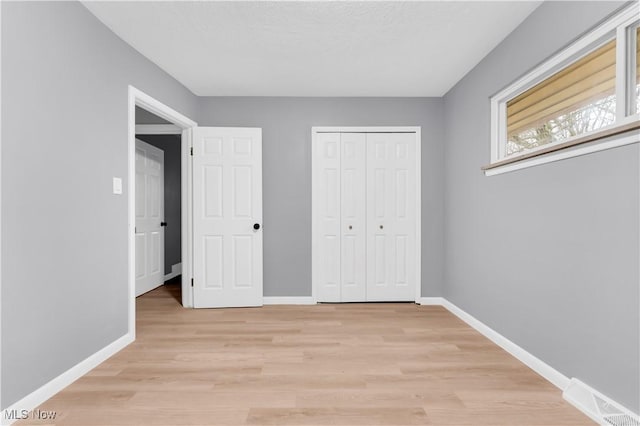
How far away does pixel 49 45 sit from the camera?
1.85 metres

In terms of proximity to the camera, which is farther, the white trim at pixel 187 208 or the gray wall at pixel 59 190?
the white trim at pixel 187 208

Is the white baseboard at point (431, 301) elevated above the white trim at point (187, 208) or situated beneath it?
situated beneath

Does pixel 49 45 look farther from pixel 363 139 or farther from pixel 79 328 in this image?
pixel 363 139

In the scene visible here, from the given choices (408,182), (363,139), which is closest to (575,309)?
(408,182)

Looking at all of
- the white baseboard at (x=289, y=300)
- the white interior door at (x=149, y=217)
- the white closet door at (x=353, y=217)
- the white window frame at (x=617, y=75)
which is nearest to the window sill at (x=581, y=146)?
the white window frame at (x=617, y=75)

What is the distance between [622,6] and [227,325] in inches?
141

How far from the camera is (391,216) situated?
3785 millimetres

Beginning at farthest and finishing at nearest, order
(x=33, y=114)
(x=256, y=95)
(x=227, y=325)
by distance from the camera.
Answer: (x=256, y=95) < (x=227, y=325) < (x=33, y=114)

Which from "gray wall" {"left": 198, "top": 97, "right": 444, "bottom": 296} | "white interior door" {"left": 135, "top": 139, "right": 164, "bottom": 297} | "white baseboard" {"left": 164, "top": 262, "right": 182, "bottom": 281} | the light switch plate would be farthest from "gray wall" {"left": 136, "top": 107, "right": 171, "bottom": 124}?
"white baseboard" {"left": 164, "top": 262, "right": 182, "bottom": 281}

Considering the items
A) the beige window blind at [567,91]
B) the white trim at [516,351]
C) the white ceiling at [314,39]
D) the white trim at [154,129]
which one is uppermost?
the white ceiling at [314,39]

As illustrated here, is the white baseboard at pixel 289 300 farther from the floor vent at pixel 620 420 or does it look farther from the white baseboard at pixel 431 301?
the floor vent at pixel 620 420

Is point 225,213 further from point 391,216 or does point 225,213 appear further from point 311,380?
point 311,380

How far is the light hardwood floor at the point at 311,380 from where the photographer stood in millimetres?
1669

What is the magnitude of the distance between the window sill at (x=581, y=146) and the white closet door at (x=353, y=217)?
1.62m
